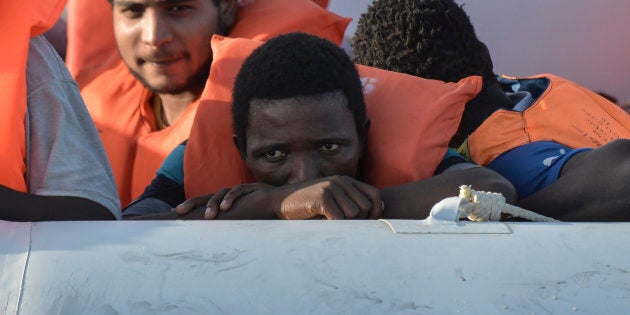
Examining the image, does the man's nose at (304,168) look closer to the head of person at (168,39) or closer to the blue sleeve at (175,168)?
the blue sleeve at (175,168)

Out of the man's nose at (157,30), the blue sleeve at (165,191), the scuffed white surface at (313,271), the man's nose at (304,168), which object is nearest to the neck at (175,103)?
the man's nose at (157,30)

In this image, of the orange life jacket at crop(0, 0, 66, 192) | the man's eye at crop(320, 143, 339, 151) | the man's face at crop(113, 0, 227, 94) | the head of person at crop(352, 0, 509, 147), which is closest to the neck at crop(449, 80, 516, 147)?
the head of person at crop(352, 0, 509, 147)

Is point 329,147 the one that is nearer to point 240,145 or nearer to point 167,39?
point 240,145

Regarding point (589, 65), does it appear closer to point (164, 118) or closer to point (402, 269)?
point (164, 118)

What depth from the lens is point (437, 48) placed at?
191 cm


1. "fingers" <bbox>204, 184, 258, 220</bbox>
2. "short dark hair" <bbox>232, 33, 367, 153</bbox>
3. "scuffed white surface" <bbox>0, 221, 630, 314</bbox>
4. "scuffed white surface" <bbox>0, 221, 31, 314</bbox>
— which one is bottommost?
"fingers" <bbox>204, 184, 258, 220</bbox>

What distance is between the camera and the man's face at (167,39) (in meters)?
2.16

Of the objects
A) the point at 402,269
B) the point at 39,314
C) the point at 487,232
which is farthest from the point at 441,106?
the point at 39,314

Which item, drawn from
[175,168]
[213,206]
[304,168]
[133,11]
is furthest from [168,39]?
[213,206]

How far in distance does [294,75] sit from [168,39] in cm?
72

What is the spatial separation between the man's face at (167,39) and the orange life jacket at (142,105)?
95mm

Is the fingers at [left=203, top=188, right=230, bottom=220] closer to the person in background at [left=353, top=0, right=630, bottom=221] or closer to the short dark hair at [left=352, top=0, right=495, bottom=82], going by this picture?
the person in background at [left=353, top=0, right=630, bottom=221]

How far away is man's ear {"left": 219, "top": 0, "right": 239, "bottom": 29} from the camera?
2.31m

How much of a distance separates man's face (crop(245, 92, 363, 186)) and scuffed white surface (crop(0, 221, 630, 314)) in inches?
22.1
